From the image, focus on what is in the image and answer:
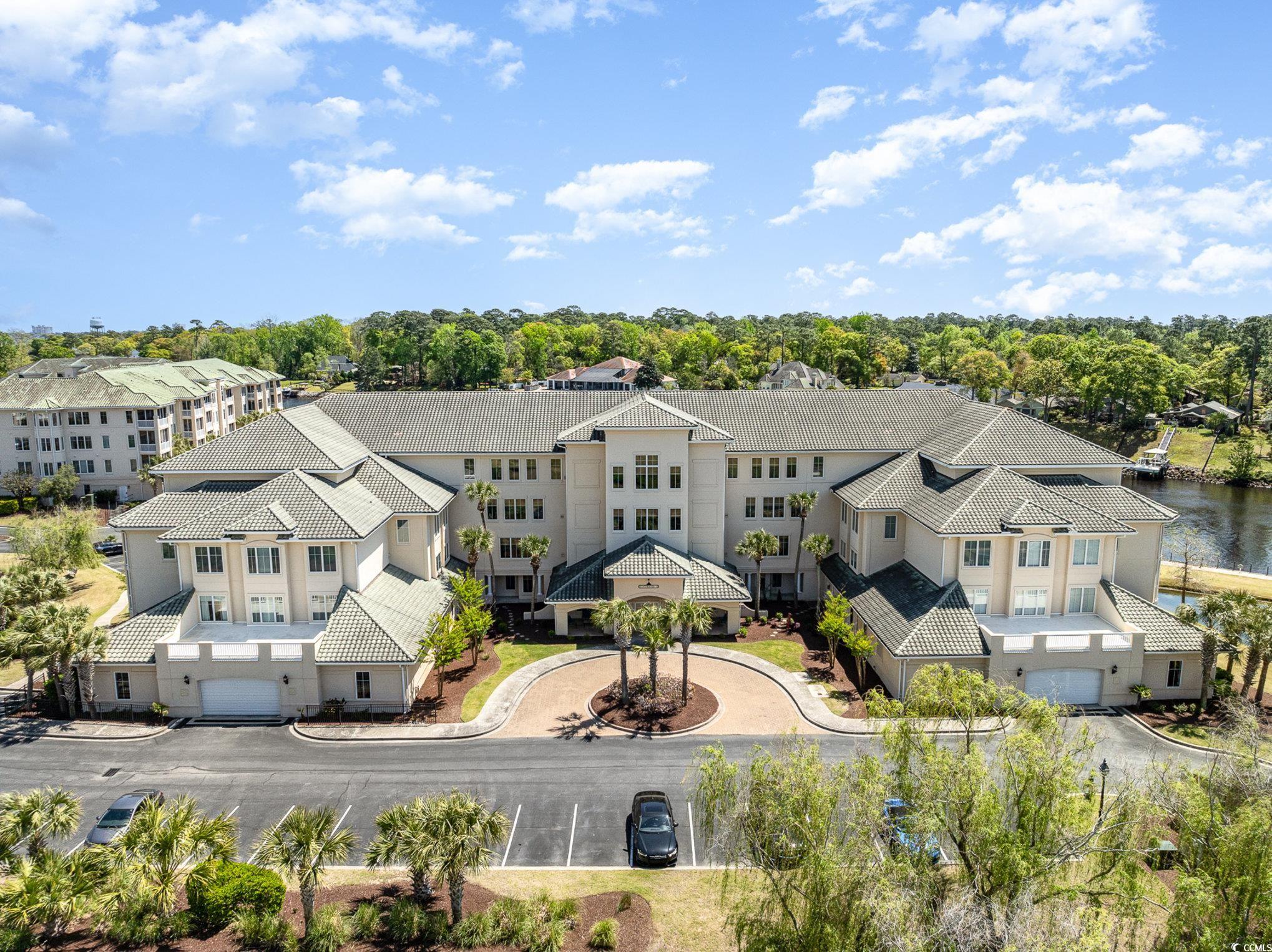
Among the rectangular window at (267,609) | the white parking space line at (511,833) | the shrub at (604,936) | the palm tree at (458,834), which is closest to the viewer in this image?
the palm tree at (458,834)

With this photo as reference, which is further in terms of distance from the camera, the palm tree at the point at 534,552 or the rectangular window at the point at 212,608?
the palm tree at the point at 534,552

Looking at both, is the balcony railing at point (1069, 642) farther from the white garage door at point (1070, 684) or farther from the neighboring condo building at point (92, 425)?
the neighboring condo building at point (92, 425)

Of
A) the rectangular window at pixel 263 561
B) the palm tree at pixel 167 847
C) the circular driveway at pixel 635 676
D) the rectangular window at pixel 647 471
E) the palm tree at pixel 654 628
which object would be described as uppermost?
the rectangular window at pixel 647 471

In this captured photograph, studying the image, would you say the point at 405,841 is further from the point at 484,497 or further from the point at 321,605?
the point at 484,497

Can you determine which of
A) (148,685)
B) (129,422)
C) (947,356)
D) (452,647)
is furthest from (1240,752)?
(947,356)

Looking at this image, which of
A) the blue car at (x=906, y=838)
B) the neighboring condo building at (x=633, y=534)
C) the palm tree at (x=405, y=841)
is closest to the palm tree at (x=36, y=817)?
the palm tree at (x=405, y=841)

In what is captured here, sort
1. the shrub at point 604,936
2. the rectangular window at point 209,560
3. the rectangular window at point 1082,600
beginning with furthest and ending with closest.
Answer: the rectangular window at point 1082,600 < the rectangular window at point 209,560 < the shrub at point 604,936

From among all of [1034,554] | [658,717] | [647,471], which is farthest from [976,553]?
[647,471]

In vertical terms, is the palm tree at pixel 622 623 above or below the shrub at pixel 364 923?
above
